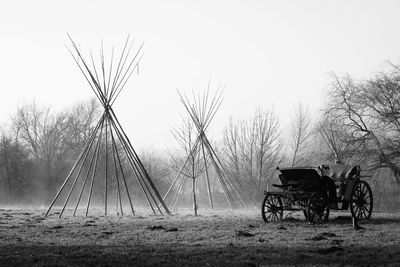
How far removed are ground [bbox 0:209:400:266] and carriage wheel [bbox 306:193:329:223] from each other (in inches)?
8.8

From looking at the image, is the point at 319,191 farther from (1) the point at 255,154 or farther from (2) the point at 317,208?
(1) the point at 255,154

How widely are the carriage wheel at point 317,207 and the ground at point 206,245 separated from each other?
225 mm

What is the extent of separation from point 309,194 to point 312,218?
63cm

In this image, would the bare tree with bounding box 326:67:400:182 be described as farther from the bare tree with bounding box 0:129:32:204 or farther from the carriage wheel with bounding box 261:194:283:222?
the bare tree with bounding box 0:129:32:204

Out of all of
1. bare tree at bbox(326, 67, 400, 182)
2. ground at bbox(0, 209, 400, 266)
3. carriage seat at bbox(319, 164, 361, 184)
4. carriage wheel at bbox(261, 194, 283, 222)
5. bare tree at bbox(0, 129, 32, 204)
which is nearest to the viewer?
ground at bbox(0, 209, 400, 266)

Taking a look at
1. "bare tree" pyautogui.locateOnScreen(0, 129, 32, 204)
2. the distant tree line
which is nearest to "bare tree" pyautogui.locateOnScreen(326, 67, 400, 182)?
the distant tree line

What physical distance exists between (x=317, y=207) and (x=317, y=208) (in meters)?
0.03

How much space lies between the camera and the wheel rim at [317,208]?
426 inches

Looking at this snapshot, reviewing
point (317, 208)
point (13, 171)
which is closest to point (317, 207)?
point (317, 208)

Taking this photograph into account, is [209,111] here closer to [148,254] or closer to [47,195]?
[148,254]

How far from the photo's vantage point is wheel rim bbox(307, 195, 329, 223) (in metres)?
10.8

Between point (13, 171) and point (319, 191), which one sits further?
point (13, 171)

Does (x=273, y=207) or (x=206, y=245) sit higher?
(x=273, y=207)

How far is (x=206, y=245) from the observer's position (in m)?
8.04
